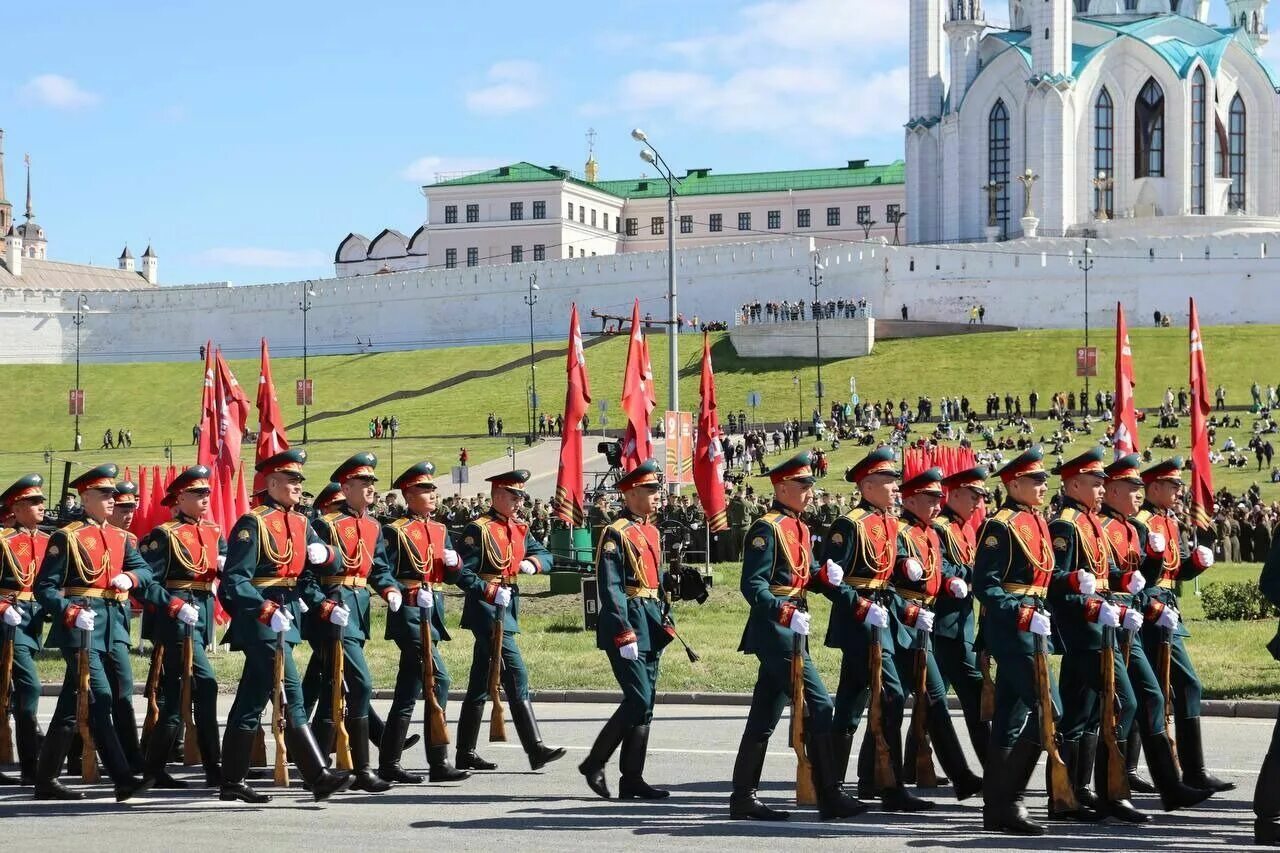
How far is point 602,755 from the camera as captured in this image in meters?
10.5

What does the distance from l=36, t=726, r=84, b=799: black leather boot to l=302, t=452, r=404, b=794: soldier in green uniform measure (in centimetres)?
143

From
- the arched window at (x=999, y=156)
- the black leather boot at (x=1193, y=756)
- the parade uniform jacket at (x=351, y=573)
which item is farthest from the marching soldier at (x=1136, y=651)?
the arched window at (x=999, y=156)

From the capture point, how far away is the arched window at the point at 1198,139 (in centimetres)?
9031

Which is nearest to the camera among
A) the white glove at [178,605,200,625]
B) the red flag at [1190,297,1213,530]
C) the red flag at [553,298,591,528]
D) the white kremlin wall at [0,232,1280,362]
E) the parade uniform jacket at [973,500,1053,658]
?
the parade uniform jacket at [973,500,1053,658]

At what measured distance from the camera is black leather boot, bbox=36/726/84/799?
10.7 m

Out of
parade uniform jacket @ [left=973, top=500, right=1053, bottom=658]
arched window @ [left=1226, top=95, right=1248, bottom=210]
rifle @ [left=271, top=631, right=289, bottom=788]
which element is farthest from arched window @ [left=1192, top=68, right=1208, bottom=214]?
rifle @ [left=271, top=631, right=289, bottom=788]

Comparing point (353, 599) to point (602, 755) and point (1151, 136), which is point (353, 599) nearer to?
point (602, 755)

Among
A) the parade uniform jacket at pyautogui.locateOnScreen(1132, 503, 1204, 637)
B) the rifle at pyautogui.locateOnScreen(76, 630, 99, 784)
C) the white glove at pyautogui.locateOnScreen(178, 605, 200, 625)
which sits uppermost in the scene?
the parade uniform jacket at pyautogui.locateOnScreen(1132, 503, 1204, 637)

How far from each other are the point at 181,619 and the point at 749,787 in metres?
3.51

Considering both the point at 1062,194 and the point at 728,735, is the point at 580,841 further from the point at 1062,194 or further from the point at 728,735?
the point at 1062,194

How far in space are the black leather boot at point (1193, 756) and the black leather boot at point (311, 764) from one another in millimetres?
4622

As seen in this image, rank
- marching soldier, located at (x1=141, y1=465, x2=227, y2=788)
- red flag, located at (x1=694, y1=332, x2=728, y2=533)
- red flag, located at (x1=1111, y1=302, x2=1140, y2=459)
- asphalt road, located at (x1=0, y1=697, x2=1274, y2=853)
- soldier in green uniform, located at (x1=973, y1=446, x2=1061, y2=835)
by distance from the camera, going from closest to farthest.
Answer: asphalt road, located at (x1=0, y1=697, x2=1274, y2=853)
soldier in green uniform, located at (x1=973, y1=446, x2=1061, y2=835)
marching soldier, located at (x1=141, y1=465, x2=227, y2=788)
red flag, located at (x1=1111, y1=302, x2=1140, y2=459)
red flag, located at (x1=694, y1=332, x2=728, y2=533)

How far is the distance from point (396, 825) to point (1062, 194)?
81.6 m

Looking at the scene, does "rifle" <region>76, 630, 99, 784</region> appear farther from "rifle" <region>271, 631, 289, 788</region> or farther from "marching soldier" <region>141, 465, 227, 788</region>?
"rifle" <region>271, 631, 289, 788</region>
